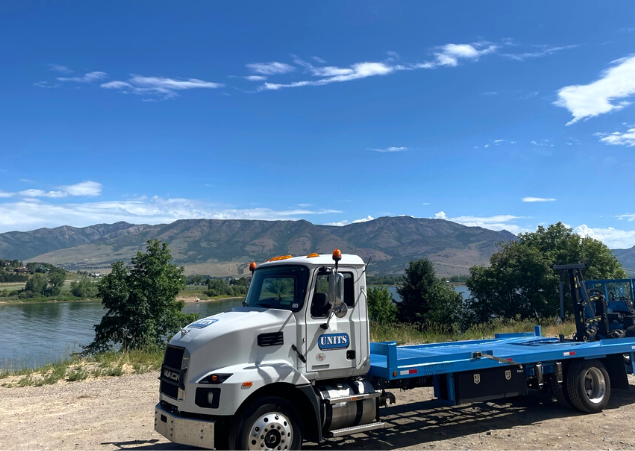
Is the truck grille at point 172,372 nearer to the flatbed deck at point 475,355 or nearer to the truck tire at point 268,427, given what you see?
the truck tire at point 268,427

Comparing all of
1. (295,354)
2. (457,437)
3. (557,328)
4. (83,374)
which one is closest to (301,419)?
(295,354)

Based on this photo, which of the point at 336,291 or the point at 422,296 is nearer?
the point at 336,291

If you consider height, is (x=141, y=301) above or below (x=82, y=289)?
below

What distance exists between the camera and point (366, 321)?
669cm

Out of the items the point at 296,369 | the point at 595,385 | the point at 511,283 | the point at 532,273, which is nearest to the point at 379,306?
the point at 511,283

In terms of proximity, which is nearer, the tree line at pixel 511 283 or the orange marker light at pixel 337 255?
the orange marker light at pixel 337 255

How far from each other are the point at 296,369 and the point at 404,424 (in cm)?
303

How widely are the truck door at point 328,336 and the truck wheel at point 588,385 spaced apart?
435 centimetres

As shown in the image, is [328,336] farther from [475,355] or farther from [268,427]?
[475,355]

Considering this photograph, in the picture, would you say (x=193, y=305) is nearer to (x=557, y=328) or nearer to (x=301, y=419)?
(x=557, y=328)

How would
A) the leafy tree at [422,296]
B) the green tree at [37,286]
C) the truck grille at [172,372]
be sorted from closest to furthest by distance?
the truck grille at [172,372]
the leafy tree at [422,296]
the green tree at [37,286]

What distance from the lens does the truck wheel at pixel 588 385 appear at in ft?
27.2

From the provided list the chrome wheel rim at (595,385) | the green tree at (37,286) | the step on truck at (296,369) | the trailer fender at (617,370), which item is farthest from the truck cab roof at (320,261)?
the green tree at (37,286)

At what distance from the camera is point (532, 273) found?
1784 inches
